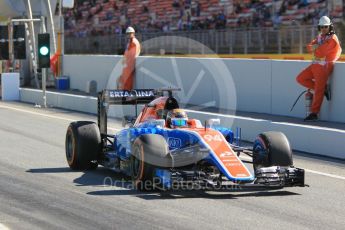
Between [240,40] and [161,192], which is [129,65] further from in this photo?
[161,192]

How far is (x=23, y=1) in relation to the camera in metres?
31.9

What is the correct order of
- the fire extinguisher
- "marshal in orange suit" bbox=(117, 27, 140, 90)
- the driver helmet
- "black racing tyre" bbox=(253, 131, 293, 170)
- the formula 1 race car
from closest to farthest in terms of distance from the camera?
the formula 1 race car → "black racing tyre" bbox=(253, 131, 293, 170) → the driver helmet → the fire extinguisher → "marshal in orange suit" bbox=(117, 27, 140, 90)

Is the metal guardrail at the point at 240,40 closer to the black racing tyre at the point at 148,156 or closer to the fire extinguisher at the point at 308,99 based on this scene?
the fire extinguisher at the point at 308,99

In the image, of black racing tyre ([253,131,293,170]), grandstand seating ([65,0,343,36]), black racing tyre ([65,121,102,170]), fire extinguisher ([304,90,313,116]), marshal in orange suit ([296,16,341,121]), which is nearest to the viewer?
black racing tyre ([253,131,293,170])

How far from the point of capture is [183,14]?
3884 centimetres

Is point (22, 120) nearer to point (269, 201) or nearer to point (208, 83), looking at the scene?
point (208, 83)

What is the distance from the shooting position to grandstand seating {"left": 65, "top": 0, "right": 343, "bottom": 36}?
3156cm

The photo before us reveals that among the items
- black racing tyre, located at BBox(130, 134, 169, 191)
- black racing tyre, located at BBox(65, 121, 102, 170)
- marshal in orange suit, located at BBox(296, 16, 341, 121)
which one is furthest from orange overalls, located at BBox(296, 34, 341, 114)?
black racing tyre, located at BBox(130, 134, 169, 191)

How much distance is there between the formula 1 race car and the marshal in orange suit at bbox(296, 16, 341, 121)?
5066 millimetres

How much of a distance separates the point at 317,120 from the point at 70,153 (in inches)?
250

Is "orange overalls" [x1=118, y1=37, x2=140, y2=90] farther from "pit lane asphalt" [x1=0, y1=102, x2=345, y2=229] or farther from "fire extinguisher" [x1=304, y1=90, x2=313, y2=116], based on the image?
"pit lane asphalt" [x1=0, y1=102, x2=345, y2=229]

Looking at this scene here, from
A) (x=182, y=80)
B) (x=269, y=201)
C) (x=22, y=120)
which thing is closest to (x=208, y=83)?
(x=182, y=80)

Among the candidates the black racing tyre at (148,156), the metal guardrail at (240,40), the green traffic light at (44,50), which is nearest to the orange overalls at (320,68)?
the black racing tyre at (148,156)

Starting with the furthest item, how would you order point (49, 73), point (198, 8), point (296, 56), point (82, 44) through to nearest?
point (82, 44) < point (198, 8) < point (49, 73) < point (296, 56)
